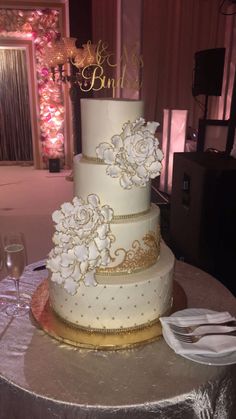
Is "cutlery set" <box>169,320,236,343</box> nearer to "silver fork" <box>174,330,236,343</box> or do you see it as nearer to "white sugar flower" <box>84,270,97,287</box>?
"silver fork" <box>174,330,236,343</box>

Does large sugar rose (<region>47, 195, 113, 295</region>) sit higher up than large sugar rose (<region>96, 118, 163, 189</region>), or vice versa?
large sugar rose (<region>96, 118, 163, 189</region>)

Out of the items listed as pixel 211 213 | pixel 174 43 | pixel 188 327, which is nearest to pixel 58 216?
pixel 188 327

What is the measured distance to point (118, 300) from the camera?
3.99 feet

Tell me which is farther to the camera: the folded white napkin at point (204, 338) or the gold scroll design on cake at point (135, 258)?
the gold scroll design on cake at point (135, 258)

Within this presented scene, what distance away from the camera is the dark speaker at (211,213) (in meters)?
2.92

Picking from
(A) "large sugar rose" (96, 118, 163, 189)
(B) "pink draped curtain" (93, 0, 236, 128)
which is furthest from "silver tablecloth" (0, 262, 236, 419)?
(B) "pink draped curtain" (93, 0, 236, 128)

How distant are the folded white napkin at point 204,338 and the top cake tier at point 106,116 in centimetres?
65

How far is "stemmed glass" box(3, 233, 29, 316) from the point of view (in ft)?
4.51

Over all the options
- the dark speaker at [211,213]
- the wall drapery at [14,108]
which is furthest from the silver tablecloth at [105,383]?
the wall drapery at [14,108]

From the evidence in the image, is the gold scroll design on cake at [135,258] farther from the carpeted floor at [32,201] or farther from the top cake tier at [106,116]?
the carpeted floor at [32,201]

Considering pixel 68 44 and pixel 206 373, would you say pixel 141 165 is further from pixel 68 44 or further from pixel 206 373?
pixel 68 44

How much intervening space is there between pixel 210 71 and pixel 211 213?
2481 mm

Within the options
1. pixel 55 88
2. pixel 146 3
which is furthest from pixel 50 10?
pixel 146 3

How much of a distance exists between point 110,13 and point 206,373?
7.04 meters
